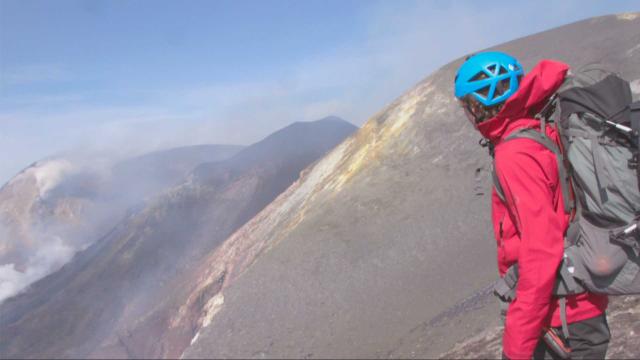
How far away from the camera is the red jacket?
2.39 m

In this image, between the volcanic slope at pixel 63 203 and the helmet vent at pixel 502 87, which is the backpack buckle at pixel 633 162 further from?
the volcanic slope at pixel 63 203

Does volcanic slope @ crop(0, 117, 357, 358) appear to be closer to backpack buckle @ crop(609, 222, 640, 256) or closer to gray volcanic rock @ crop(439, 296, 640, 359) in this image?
gray volcanic rock @ crop(439, 296, 640, 359)

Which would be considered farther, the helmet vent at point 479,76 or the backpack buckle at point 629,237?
the helmet vent at point 479,76

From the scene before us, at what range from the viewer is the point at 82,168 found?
8706 centimetres

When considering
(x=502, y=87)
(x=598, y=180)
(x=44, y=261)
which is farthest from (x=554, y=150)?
(x=44, y=261)

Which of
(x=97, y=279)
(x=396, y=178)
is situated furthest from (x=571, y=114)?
(x=97, y=279)

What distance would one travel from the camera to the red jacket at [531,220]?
7.86 feet

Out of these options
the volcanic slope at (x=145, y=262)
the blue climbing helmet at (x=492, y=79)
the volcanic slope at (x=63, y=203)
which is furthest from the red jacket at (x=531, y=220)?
the volcanic slope at (x=63, y=203)

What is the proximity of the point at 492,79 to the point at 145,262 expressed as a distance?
35.1 meters

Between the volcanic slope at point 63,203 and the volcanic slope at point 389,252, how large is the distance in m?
64.7

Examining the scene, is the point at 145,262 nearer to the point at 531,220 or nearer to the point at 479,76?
the point at 479,76

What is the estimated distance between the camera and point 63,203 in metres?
77.0

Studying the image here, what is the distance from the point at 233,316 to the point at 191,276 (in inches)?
480

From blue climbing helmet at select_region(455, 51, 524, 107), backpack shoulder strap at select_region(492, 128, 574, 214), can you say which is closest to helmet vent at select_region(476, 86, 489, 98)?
blue climbing helmet at select_region(455, 51, 524, 107)
